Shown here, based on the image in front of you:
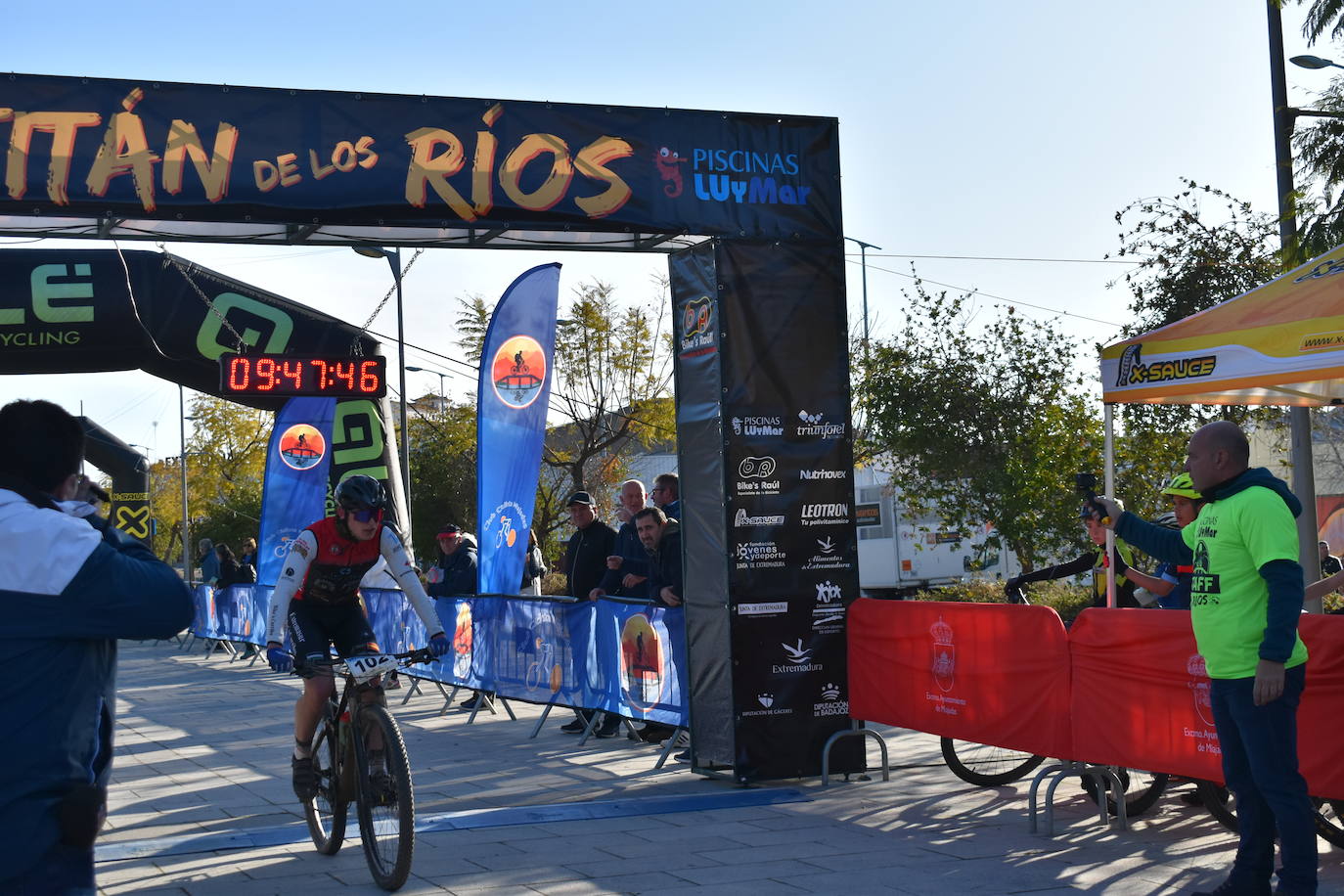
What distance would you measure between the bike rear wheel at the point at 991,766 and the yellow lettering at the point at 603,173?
13.3 ft

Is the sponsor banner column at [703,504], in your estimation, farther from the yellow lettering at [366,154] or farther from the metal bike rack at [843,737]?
the yellow lettering at [366,154]

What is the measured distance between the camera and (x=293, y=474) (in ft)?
67.8

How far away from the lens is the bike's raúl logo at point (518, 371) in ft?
45.9

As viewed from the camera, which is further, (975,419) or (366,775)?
(975,419)

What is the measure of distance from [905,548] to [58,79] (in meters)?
27.6

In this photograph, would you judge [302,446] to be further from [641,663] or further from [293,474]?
[641,663]

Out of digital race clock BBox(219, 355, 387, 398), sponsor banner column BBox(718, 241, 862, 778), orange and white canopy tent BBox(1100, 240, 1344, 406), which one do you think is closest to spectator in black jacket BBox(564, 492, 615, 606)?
digital race clock BBox(219, 355, 387, 398)

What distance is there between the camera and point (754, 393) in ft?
29.5

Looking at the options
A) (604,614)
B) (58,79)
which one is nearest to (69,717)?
(58,79)

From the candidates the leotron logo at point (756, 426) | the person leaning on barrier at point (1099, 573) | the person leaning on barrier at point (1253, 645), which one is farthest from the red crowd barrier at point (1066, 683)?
the leotron logo at point (756, 426)

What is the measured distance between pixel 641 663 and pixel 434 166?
4.23 meters

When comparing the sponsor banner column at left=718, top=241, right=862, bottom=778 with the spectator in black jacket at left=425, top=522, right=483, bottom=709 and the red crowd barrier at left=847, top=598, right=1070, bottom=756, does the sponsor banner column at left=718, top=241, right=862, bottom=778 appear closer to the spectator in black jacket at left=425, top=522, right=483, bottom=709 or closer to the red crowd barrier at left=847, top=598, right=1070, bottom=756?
the red crowd barrier at left=847, top=598, right=1070, bottom=756

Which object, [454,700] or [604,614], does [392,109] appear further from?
[454,700]

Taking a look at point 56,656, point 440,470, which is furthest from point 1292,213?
point 440,470
